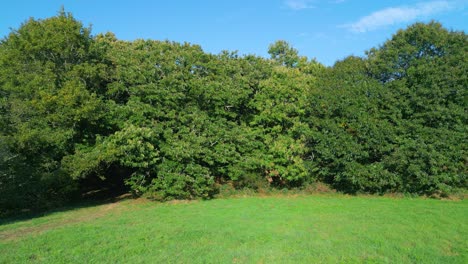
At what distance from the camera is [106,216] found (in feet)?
47.6

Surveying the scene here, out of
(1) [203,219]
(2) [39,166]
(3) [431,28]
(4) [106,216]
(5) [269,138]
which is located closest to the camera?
(1) [203,219]

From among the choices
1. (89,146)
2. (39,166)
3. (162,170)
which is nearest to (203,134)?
(162,170)

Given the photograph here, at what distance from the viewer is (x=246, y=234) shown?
35.4 ft

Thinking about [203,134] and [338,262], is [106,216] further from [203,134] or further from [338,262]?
[338,262]

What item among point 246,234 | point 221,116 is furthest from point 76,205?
point 246,234

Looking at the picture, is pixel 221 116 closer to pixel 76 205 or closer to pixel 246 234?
pixel 76 205

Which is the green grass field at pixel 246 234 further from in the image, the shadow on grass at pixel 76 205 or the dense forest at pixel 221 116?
the dense forest at pixel 221 116

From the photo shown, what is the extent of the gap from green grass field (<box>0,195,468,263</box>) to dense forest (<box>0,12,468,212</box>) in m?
2.46

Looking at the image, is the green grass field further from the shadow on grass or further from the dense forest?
the dense forest

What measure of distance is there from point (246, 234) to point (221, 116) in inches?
414

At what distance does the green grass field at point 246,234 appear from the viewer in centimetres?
856

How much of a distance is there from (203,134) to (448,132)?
12668 millimetres

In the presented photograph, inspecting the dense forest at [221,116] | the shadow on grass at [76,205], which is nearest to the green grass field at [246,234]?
the shadow on grass at [76,205]

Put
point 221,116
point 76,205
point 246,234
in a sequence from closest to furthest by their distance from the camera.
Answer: point 246,234 < point 76,205 < point 221,116
